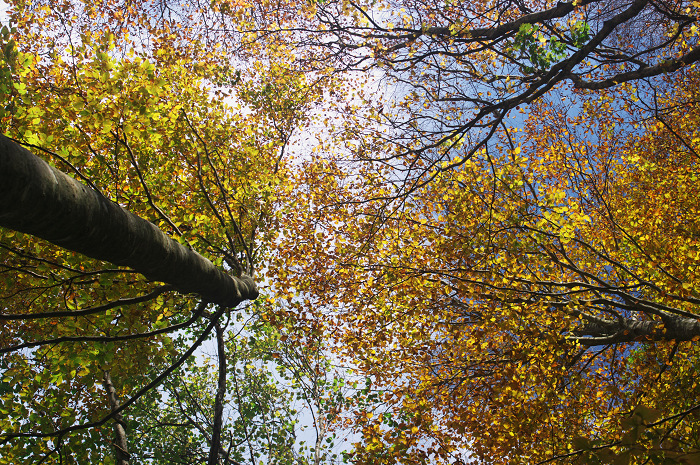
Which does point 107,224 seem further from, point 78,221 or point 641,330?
point 641,330

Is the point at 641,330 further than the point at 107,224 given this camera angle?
Yes

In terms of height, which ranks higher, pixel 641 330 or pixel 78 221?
pixel 641 330

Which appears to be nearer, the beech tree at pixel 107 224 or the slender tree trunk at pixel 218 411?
the beech tree at pixel 107 224

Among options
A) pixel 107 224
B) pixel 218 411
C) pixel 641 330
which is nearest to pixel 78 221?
pixel 107 224

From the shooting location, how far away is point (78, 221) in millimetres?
2400

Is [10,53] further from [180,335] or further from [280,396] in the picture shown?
[280,396]

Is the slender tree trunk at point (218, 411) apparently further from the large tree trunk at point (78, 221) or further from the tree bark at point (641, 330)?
the tree bark at point (641, 330)

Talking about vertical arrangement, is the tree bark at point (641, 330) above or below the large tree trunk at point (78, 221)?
above

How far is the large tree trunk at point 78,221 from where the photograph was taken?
2010mm

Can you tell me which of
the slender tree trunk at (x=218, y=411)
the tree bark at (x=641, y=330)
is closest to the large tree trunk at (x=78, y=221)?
the tree bark at (x=641, y=330)

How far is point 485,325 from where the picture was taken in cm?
678

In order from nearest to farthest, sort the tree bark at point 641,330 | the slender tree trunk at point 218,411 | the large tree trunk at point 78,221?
the large tree trunk at point 78,221 → the tree bark at point 641,330 → the slender tree trunk at point 218,411

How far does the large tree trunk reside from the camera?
79.1 inches

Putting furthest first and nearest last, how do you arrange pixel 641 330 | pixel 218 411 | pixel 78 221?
pixel 218 411 → pixel 641 330 → pixel 78 221
